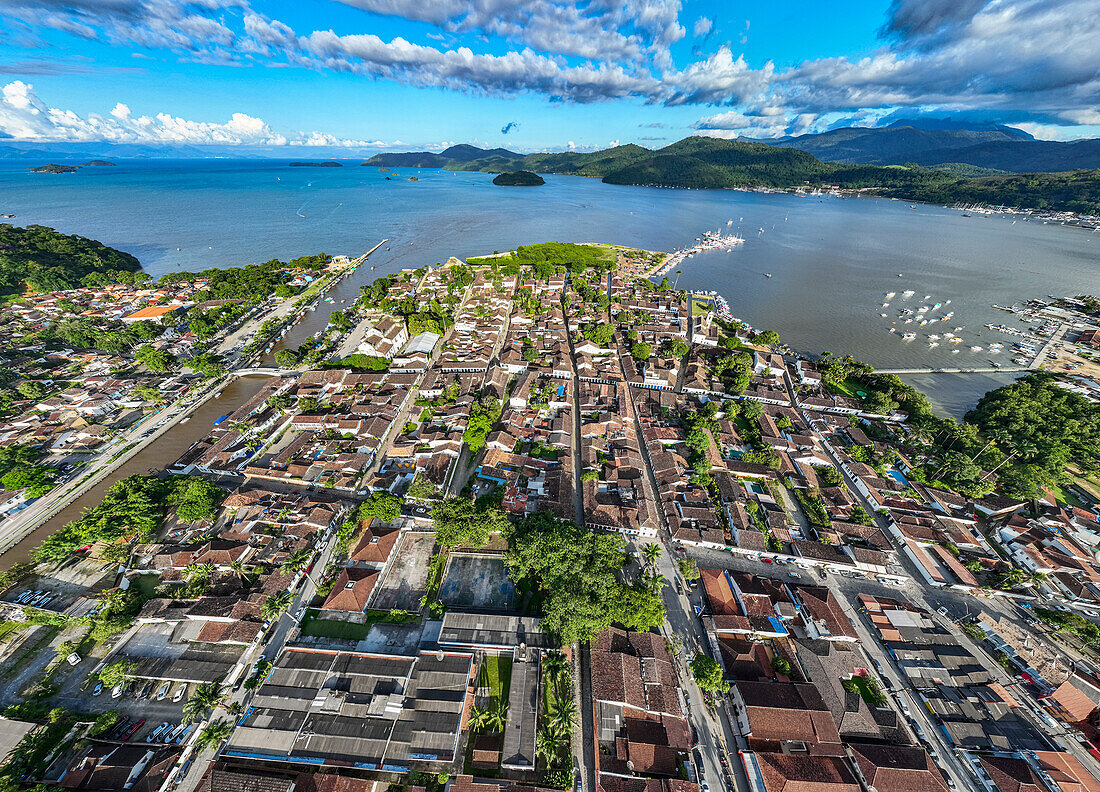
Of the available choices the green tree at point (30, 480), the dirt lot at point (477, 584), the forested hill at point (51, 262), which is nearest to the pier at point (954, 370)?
the dirt lot at point (477, 584)

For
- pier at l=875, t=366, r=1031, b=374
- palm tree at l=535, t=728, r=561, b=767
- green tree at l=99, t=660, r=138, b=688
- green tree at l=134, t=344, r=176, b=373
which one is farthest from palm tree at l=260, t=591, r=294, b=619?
pier at l=875, t=366, r=1031, b=374

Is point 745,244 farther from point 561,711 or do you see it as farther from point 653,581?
point 561,711

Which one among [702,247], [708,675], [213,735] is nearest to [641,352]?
[708,675]

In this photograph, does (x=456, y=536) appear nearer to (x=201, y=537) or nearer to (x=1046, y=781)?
(x=201, y=537)

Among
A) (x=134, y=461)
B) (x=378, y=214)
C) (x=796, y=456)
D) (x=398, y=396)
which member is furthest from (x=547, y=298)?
(x=378, y=214)

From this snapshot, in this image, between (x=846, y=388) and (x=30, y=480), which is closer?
(x=30, y=480)

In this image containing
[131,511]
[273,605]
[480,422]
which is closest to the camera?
[273,605]

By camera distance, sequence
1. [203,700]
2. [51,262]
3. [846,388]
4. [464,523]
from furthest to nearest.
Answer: [51,262]
[846,388]
[464,523]
[203,700]

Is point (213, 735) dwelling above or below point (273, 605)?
below

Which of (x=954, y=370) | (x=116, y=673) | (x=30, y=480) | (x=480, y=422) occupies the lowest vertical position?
(x=116, y=673)
